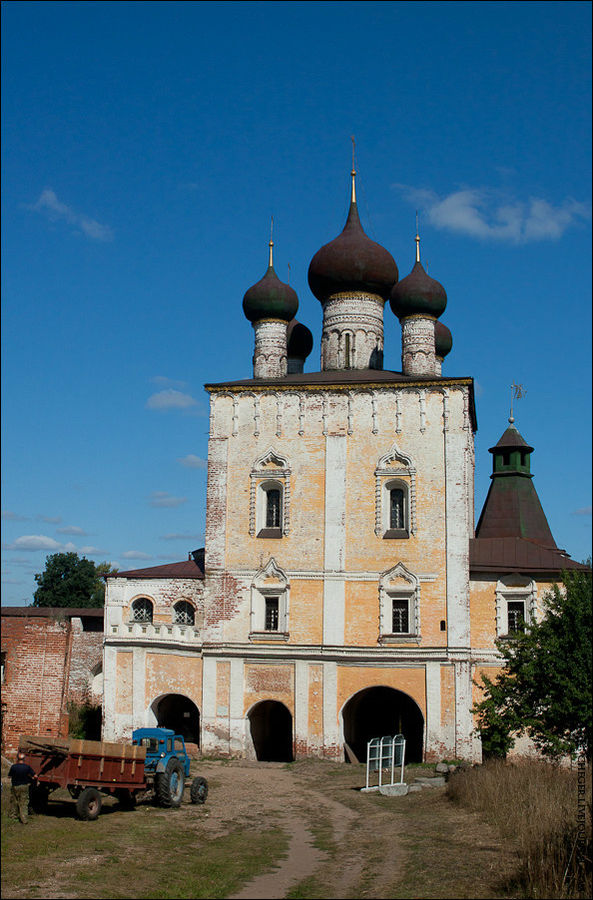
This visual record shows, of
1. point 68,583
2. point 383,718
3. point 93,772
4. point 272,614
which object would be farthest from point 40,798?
point 68,583

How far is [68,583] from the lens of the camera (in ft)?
182

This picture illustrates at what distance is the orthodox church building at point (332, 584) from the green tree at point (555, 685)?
7.08 meters

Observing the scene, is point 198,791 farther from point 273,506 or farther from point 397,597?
point 273,506

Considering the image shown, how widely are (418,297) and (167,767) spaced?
16.0m

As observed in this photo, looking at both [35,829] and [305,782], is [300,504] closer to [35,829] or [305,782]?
[305,782]

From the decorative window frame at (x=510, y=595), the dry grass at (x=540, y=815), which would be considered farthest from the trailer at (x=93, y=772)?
the decorative window frame at (x=510, y=595)

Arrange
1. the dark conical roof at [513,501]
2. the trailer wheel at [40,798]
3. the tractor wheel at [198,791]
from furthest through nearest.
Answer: the dark conical roof at [513,501]
the tractor wheel at [198,791]
the trailer wheel at [40,798]

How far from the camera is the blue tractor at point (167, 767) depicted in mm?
18547

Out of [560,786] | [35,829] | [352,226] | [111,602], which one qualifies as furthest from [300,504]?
[35,829]

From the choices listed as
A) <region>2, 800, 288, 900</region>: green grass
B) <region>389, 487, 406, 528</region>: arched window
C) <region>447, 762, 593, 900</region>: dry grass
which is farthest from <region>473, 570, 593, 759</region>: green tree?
<region>389, 487, 406, 528</region>: arched window

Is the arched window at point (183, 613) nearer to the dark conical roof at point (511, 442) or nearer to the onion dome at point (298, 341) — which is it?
the onion dome at point (298, 341)

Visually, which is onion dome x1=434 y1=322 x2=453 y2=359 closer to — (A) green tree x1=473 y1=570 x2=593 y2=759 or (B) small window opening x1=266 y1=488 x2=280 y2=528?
(B) small window opening x1=266 y1=488 x2=280 y2=528

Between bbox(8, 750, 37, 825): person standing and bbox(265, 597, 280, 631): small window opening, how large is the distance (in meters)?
12.5

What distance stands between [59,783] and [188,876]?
13.5 ft
